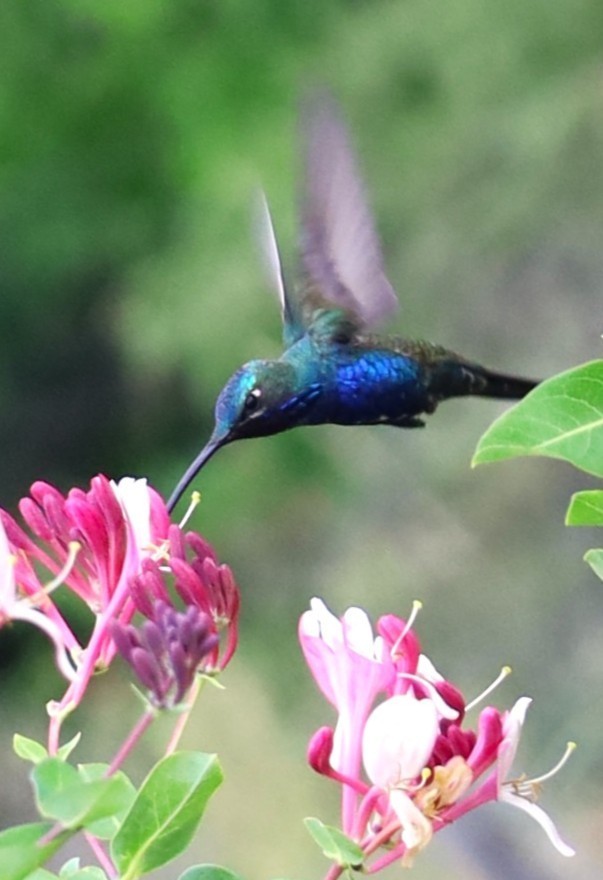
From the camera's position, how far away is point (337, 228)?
0.85 metres

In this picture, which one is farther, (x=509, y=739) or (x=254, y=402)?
(x=254, y=402)

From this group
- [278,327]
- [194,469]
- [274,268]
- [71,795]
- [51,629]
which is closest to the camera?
[71,795]

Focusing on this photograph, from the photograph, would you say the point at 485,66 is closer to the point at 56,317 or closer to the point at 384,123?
the point at 384,123

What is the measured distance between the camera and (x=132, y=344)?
194 cm

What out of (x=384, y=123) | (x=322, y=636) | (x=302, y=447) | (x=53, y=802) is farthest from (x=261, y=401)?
(x=384, y=123)

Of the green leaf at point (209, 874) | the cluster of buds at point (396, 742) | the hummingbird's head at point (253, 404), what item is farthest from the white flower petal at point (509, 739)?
the hummingbird's head at point (253, 404)

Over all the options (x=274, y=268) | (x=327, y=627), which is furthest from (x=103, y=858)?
(x=274, y=268)

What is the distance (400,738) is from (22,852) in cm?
13

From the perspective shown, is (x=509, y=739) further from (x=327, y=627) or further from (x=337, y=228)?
(x=337, y=228)

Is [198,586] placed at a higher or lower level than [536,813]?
higher

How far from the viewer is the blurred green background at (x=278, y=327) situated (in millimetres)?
1854

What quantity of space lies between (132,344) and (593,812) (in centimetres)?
105

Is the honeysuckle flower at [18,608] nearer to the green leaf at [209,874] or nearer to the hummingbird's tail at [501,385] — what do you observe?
the green leaf at [209,874]

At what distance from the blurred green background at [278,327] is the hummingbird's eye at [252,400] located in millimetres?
920
